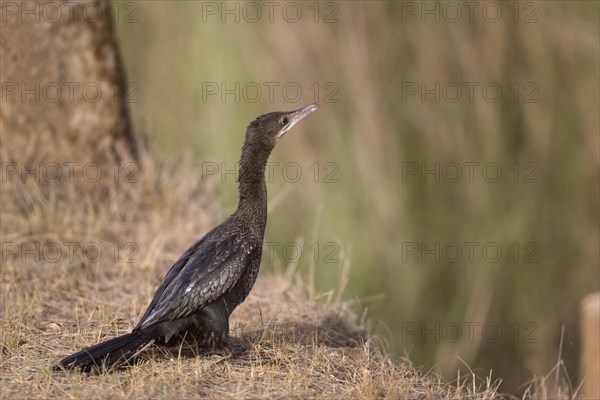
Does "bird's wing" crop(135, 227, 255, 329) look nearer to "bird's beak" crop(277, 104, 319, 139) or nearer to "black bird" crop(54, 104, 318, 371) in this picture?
"black bird" crop(54, 104, 318, 371)

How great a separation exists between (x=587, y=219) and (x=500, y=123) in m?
1.19

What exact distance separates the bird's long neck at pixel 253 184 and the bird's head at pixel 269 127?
40mm

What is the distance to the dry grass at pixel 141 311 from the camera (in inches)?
166

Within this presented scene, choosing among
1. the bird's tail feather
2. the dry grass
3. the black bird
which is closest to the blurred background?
the dry grass

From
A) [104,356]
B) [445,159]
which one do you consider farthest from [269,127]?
[445,159]

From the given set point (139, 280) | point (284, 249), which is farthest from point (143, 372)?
point (284, 249)

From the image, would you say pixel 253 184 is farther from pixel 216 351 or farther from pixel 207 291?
pixel 216 351

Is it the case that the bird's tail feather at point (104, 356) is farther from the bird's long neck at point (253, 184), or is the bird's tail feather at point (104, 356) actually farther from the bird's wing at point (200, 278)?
the bird's long neck at point (253, 184)

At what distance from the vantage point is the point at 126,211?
7.27m

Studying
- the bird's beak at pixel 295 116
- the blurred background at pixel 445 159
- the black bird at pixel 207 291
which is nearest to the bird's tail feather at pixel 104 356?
the black bird at pixel 207 291

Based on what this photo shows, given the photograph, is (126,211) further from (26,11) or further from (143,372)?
(143,372)

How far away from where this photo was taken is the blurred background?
8938 millimetres

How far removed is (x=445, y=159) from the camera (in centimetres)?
907

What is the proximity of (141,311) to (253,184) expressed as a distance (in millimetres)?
985
